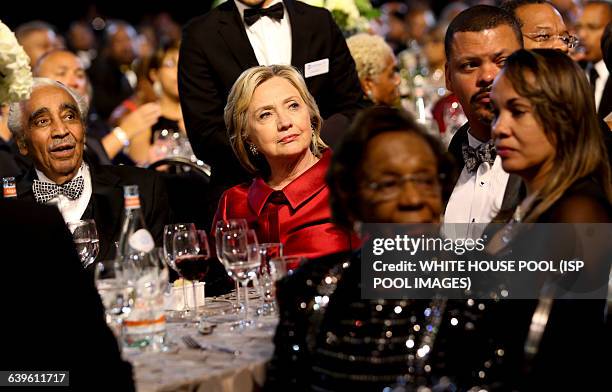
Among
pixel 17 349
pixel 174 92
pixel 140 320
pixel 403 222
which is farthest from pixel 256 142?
pixel 174 92

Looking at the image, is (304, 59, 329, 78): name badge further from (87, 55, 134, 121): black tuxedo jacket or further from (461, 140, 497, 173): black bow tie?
(87, 55, 134, 121): black tuxedo jacket

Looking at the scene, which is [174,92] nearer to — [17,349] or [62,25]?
[17,349]

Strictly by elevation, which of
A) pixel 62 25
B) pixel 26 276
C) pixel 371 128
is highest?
pixel 62 25

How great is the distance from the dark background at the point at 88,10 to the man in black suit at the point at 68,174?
39.7ft

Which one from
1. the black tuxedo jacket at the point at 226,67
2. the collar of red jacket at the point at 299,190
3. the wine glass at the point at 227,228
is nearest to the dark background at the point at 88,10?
the black tuxedo jacket at the point at 226,67

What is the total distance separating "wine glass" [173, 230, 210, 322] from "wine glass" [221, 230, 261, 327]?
84mm

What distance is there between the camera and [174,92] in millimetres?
7207

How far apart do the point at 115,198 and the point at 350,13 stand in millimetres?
2796

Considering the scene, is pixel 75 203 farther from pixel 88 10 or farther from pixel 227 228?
pixel 88 10

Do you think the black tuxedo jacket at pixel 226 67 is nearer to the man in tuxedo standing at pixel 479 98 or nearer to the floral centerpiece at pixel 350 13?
the man in tuxedo standing at pixel 479 98

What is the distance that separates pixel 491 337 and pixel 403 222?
35cm

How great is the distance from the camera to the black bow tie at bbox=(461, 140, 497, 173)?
3.64 m

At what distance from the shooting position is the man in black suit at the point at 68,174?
4.36 m

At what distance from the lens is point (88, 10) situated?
56.7ft
